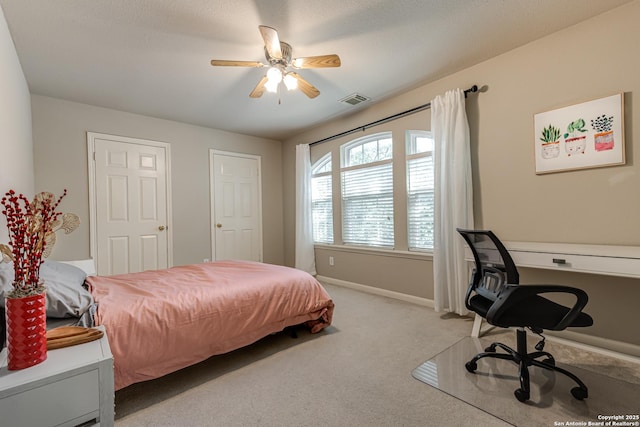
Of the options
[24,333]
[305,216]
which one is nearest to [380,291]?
[305,216]

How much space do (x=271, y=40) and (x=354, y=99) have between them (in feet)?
5.77

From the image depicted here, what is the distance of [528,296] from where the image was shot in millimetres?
1569

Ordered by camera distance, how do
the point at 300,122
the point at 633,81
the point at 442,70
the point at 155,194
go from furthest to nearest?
the point at 300,122 < the point at 155,194 < the point at 442,70 < the point at 633,81

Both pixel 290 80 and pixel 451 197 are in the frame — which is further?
pixel 451 197

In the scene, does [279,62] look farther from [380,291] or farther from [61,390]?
[380,291]

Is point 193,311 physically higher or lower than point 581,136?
lower

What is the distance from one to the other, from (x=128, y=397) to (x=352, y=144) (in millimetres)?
3637

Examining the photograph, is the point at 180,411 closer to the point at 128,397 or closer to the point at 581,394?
the point at 128,397

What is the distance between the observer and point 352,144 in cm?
414

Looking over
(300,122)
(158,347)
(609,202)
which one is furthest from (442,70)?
(158,347)

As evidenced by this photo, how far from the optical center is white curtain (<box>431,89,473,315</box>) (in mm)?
2746

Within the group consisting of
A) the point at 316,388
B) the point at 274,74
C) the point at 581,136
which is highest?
the point at 274,74

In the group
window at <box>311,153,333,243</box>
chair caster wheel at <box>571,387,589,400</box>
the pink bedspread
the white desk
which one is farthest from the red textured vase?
window at <box>311,153,333,243</box>

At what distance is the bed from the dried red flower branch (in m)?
0.38
